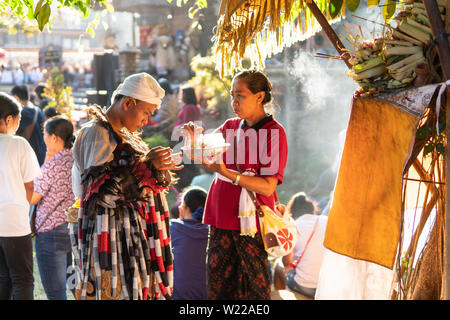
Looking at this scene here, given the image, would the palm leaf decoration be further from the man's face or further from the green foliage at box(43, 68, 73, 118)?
the green foliage at box(43, 68, 73, 118)

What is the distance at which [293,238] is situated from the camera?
3.18 m

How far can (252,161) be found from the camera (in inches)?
124

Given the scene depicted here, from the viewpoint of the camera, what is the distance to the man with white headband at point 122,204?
2691mm

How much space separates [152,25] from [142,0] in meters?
0.89

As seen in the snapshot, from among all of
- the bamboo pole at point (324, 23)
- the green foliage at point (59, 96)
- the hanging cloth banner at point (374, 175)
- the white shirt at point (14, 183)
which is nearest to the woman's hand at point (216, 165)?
the hanging cloth banner at point (374, 175)

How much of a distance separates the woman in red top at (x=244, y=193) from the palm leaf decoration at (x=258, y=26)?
0.21 meters

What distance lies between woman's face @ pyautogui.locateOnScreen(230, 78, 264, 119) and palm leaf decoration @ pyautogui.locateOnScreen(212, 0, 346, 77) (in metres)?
0.16

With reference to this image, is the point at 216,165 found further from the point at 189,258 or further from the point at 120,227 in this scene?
the point at 189,258

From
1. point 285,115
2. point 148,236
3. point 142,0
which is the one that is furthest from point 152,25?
point 148,236

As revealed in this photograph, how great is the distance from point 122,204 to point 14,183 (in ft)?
4.27

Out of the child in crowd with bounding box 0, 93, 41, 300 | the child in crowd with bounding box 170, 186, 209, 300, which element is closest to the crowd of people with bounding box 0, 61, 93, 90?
the child in crowd with bounding box 0, 93, 41, 300

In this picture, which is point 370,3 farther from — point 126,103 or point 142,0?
point 142,0

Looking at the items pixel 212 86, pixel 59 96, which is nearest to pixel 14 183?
pixel 59 96

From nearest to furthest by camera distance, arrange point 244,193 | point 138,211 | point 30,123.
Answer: point 138,211
point 244,193
point 30,123
